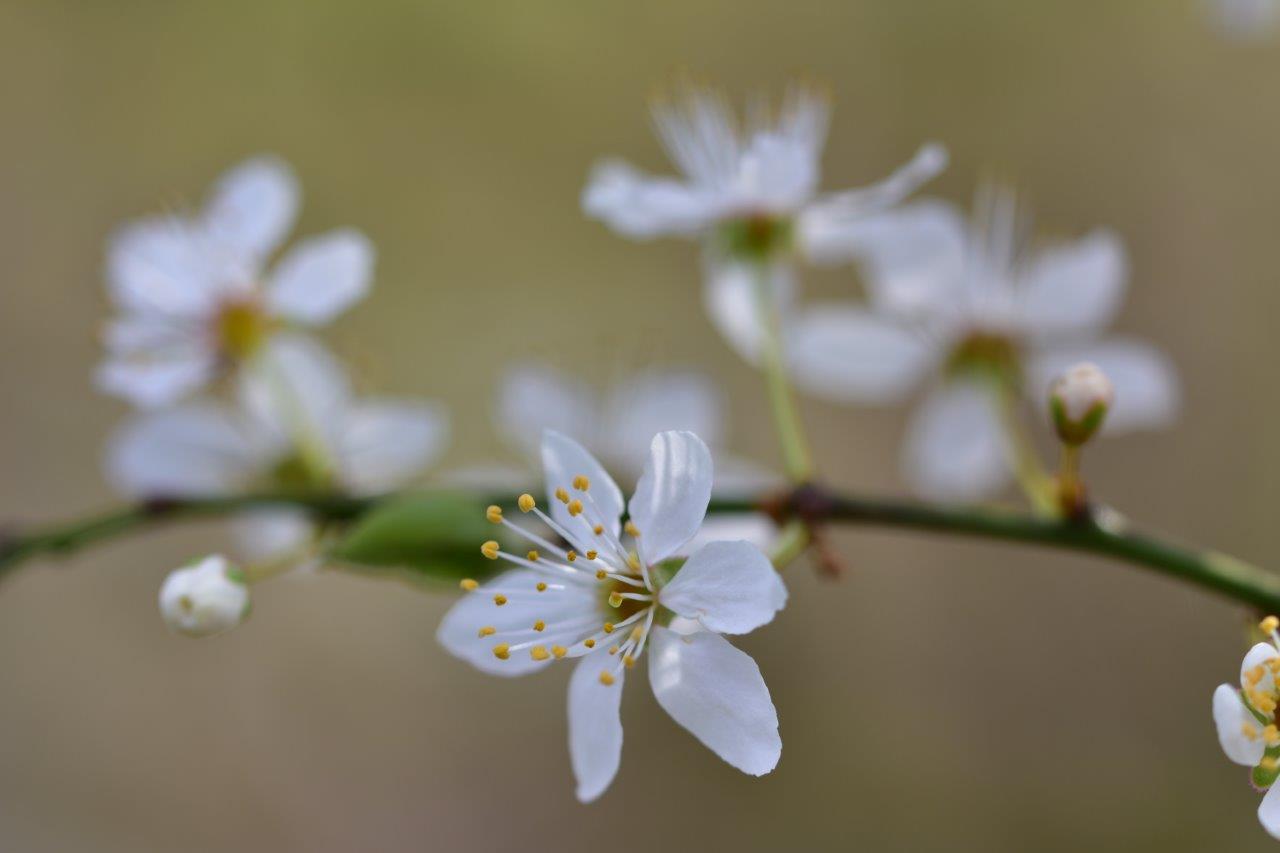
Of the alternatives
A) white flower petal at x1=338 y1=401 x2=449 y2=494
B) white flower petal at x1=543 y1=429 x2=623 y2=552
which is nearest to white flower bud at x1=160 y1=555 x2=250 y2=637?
white flower petal at x1=543 y1=429 x2=623 y2=552

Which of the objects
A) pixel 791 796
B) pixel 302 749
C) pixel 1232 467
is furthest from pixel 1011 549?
pixel 302 749

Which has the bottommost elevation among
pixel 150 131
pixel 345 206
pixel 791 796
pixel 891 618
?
pixel 791 796

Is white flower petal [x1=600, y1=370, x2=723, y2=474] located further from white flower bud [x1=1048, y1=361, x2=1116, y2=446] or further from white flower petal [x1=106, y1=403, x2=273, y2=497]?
white flower bud [x1=1048, y1=361, x2=1116, y2=446]

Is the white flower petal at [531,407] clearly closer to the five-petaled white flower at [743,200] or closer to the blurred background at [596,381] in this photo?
the five-petaled white flower at [743,200]

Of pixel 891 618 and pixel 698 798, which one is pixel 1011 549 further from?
pixel 698 798

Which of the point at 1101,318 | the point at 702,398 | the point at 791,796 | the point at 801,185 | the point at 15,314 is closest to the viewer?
the point at 801,185

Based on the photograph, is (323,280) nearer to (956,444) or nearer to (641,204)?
(641,204)
